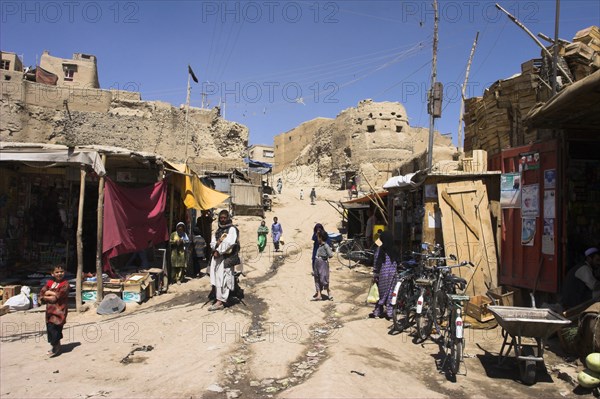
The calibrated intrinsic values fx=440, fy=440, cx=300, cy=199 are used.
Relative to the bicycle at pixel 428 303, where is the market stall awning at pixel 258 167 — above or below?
above

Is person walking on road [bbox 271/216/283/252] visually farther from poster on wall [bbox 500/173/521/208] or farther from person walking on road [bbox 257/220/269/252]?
poster on wall [bbox 500/173/521/208]

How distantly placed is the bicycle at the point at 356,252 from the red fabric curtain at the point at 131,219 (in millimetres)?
6182

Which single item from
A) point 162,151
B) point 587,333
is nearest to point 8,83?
point 162,151

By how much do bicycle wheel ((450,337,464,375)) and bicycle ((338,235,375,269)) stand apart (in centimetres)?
842

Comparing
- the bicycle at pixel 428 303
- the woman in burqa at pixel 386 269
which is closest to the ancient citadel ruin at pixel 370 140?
the woman in burqa at pixel 386 269

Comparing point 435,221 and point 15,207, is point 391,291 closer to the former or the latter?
point 435,221

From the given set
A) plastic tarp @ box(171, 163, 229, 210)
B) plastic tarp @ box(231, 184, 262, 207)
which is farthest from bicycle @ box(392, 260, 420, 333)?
plastic tarp @ box(231, 184, 262, 207)

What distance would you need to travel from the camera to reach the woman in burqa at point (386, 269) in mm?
6870

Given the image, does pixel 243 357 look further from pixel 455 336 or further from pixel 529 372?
pixel 529 372

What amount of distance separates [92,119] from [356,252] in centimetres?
2104

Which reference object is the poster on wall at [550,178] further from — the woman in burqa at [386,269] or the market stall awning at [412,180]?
the market stall awning at [412,180]

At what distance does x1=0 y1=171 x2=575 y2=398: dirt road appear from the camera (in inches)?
169

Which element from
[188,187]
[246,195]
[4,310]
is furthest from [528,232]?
[246,195]

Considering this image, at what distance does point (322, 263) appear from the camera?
8531mm
